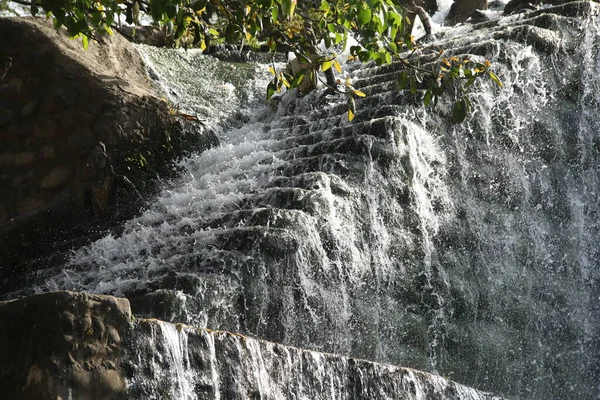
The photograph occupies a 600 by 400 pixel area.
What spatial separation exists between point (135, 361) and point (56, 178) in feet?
16.4

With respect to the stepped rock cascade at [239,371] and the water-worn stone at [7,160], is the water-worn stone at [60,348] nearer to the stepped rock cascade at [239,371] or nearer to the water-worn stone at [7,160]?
the stepped rock cascade at [239,371]

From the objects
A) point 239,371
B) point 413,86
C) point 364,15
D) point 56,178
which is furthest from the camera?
point 56,178

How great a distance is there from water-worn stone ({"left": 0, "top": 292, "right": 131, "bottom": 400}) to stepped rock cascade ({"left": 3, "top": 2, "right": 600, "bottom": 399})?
4.99ft

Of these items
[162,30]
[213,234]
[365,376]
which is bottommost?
[365,376]

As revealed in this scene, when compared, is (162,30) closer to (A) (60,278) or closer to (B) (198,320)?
(A) (60,278)

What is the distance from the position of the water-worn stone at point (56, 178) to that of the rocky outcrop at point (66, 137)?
1 cm

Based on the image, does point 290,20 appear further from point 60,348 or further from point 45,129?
point 45,129

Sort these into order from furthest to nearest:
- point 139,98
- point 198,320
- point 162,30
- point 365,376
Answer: point 162,30 → point 139,98 → point 198,320 → point 365,376

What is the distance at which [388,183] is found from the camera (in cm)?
821

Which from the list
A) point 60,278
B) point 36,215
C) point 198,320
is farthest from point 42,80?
point 198,320

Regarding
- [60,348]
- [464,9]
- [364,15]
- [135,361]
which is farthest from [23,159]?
[464,9]

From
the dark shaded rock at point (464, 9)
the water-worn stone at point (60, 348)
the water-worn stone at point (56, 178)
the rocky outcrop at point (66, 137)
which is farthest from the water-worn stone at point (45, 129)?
the dark shaded rock at point (464, 9)

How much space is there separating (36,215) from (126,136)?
4.04 feet

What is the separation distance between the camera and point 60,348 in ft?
14.5
